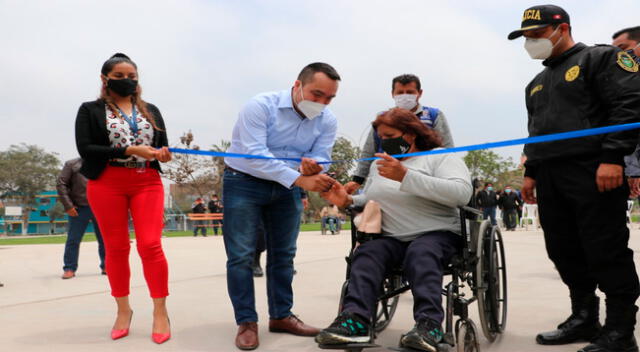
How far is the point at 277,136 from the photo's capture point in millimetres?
3408

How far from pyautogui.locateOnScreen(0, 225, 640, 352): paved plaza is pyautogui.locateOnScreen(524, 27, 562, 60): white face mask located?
4.99 feet

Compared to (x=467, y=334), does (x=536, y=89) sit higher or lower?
higher

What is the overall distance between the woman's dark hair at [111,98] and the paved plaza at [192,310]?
1.27m

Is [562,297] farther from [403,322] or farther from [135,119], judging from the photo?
[135,119]

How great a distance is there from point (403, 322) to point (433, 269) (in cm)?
134

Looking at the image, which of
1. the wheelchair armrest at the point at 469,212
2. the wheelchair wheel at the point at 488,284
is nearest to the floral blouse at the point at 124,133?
the wheelchair armrest at the point at 469,212

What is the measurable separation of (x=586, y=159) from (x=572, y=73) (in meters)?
0.43

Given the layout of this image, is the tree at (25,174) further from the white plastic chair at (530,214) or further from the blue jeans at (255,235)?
the blue jeans at (255,235)

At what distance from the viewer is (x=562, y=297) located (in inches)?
184

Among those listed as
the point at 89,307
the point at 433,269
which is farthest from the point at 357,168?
the point at 89,307

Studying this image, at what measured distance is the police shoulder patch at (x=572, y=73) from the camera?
2.92m

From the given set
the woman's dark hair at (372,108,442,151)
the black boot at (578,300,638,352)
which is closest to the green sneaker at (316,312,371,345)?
the woman's dark hair at (372,108,442,151)

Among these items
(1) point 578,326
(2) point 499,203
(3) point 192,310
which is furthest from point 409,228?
(2) point 499,203

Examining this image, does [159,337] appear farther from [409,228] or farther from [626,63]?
[626,63]
